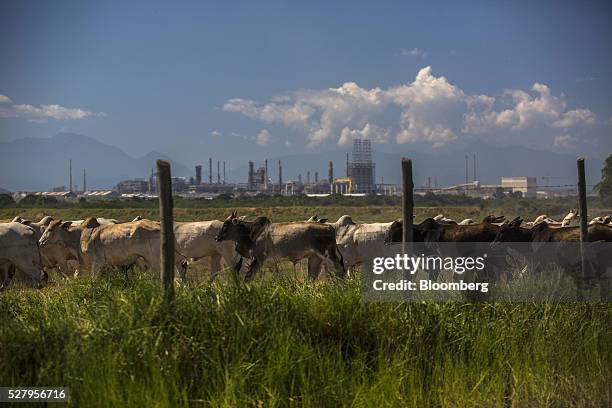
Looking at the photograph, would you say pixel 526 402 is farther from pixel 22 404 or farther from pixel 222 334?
pixel 22 404

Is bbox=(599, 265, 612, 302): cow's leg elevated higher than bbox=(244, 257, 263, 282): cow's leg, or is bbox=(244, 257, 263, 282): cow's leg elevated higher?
bbox=(599, 265, 612, 302): cow's leg

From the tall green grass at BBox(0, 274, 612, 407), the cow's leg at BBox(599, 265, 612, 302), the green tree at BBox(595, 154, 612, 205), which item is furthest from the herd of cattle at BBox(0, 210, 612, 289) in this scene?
the green tree at BBox(595, 154, 612, 205)

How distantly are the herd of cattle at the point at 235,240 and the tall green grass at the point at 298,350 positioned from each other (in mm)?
5955

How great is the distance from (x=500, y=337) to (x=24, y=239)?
1256 centimetres

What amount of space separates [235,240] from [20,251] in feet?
17.1

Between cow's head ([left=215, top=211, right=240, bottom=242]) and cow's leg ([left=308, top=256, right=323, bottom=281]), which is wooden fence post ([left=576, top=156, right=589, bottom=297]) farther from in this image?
cow's head ([left=215, top=211, right=240, bottom=242])

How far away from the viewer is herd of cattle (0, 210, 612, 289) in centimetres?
1622

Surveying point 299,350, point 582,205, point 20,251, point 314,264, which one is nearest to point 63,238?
point 20,251

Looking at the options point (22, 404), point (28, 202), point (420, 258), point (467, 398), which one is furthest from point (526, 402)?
point (28, 202)

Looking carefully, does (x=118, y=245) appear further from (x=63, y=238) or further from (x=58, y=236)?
(x=58, y=236)

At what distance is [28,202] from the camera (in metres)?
85.1

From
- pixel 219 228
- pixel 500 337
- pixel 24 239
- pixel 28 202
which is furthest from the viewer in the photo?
pixel 28 202

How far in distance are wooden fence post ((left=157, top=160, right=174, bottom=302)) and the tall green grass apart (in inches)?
11.5

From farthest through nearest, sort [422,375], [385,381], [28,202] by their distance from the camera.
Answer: [28,202] < [422,375] < [385,381]
